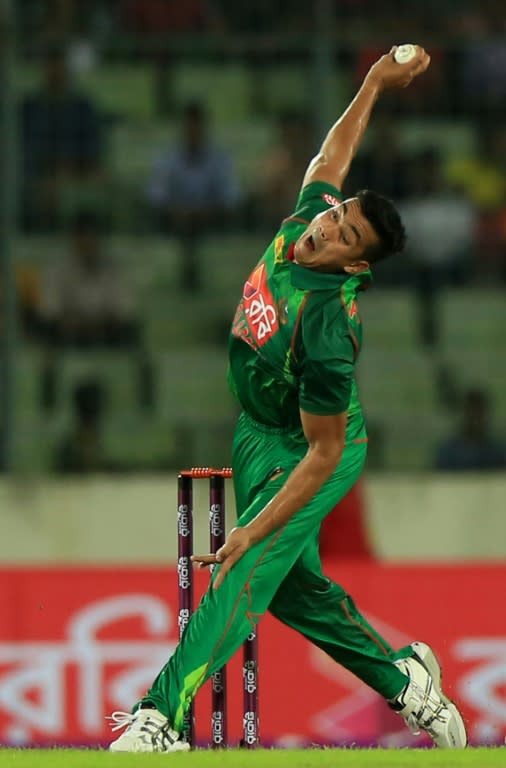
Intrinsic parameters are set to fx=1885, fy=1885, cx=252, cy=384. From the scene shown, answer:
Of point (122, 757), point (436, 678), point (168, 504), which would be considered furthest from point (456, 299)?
point (122, 757)

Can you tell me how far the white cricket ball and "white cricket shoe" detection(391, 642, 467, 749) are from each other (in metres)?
2.01

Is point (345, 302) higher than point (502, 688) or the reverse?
higher

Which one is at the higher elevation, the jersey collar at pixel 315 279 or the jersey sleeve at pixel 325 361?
the jersey collar at pixel 315 279

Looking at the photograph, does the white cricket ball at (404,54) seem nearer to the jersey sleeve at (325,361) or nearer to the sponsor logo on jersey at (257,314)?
the sponsor logo on jersey at (257,314)

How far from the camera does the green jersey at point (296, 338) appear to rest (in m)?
5.53

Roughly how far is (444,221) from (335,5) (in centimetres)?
145

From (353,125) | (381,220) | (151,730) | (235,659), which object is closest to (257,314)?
(381,220)

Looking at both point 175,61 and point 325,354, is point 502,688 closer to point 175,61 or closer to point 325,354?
point 325,354

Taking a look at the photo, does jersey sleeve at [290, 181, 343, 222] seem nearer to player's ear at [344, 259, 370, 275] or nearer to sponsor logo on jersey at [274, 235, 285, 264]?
sponsor logo on jersey at [274, 235, 285, 264]

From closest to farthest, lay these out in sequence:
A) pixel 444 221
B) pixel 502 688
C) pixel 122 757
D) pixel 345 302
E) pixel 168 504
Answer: pixel 122 757
pixel 345 302
pixel 502 688
pixel 168 504
pixel 444 221

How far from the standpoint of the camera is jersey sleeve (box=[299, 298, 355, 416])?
5500mm

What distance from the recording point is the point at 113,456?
9.60 metres

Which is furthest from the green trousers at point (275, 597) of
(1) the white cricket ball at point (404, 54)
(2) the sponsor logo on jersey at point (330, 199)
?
(1) the white cricket ball at point (404, 54)

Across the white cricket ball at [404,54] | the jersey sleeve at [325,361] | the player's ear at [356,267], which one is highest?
the white cricket ball at [404,54]
